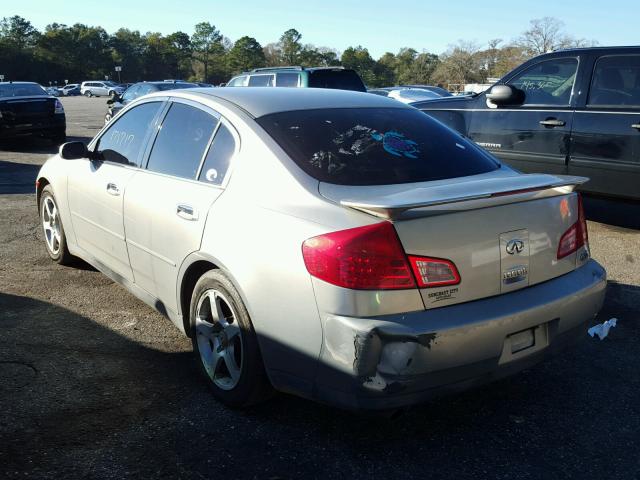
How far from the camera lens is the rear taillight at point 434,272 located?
2426 millimetres

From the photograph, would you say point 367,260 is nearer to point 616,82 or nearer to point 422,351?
point 422,351

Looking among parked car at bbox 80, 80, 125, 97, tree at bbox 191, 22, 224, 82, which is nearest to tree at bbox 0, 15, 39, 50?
tree at bbox 191, 22, 224, 82

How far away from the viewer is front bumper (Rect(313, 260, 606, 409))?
235 centimetres

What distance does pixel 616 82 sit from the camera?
6.15m

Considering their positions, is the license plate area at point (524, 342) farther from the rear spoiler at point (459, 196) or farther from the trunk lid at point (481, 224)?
the rear spoiler at point (459, 196)

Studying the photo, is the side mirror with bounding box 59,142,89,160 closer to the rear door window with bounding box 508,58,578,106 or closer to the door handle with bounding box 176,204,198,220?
the door handle with bounding box 176,204,198,220

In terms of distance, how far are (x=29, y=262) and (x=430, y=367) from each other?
14.2 ft

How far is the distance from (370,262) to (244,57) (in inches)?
5150

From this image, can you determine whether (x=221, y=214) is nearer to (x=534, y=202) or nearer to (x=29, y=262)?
(x=534, y=202)

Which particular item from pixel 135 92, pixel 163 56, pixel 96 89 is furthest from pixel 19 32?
pixel 135 92

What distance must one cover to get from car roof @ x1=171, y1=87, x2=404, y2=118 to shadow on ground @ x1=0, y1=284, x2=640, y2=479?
1533 mm

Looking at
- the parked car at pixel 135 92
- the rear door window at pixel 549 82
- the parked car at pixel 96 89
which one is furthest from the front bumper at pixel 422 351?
the parked car at pixel 96 89

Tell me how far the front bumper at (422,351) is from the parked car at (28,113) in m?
13.7

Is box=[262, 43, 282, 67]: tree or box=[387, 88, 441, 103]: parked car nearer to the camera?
box=[387, 88, 441, 103]: parked car
